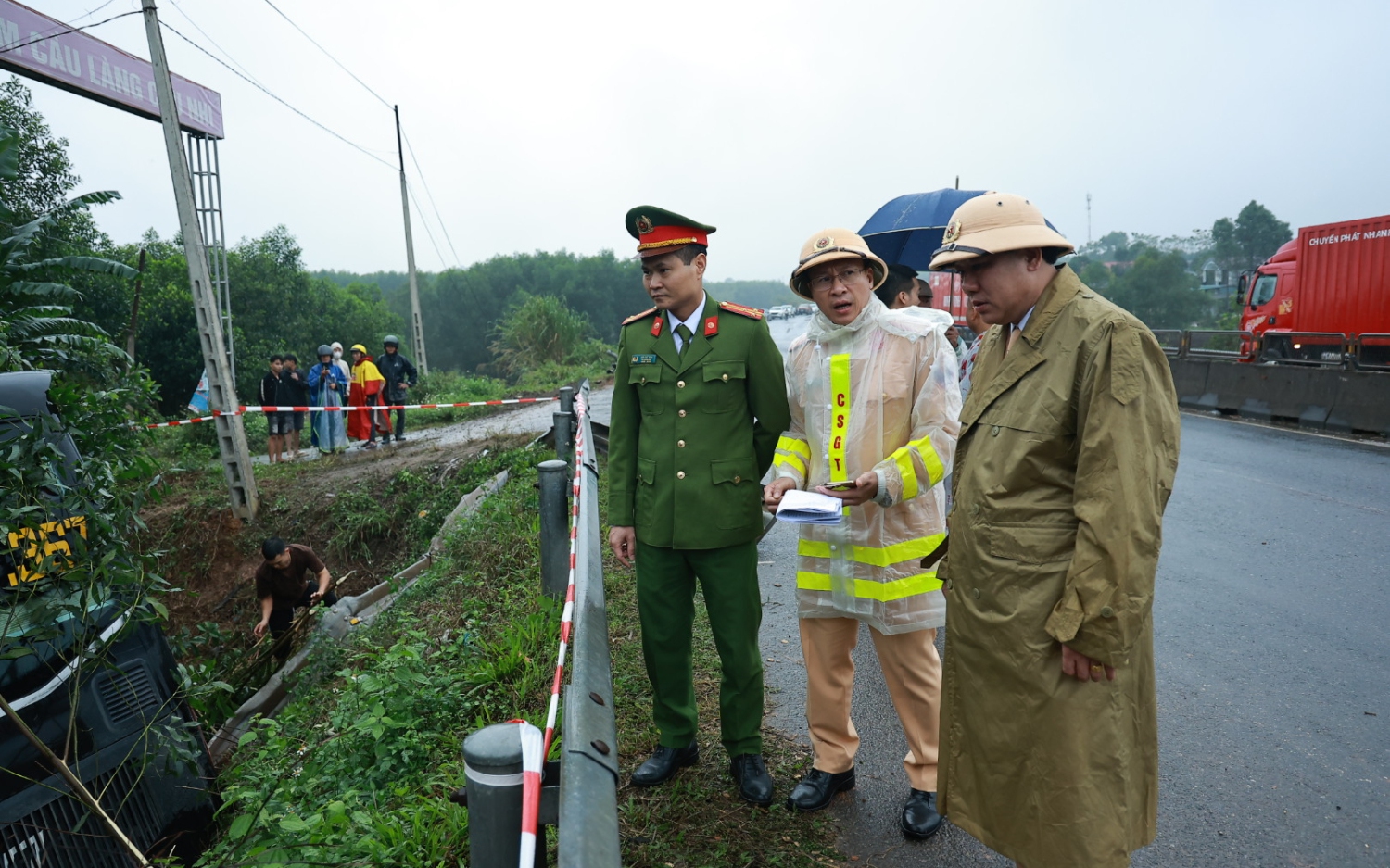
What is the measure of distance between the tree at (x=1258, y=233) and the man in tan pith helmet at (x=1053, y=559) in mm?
80061

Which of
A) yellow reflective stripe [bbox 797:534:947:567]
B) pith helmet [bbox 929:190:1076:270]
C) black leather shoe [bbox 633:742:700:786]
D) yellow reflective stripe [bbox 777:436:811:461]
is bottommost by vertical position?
black leather shoe [bbox 633:742:700:786]

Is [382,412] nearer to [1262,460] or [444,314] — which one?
[1262,460]

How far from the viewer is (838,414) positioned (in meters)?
2.96

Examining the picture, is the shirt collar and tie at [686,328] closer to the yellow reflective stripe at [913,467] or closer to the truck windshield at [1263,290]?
the yellow reflective stripe at [913,467]

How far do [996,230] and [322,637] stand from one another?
4.96 meters

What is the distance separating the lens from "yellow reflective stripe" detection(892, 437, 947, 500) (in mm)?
2678

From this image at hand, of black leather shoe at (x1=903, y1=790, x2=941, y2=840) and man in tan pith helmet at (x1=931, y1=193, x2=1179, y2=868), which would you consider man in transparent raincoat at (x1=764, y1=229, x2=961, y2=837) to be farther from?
man in tan pith helmet at (x1=931, y1=193, x2=1179, y2=868)

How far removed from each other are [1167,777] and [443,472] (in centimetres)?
886

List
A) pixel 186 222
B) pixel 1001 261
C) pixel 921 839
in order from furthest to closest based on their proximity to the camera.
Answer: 1. pixel 186 222
2. pixel 921 839
3. pixel 1001 261

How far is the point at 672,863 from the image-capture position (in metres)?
2.64

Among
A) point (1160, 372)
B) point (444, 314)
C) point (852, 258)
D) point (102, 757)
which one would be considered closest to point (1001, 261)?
point (1160, 372)

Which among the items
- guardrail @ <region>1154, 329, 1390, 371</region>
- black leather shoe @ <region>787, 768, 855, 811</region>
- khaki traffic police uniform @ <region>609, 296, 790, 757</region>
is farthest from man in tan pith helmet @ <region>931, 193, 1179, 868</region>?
guardrail @ <region>1154, 329, 1390, 371</region>

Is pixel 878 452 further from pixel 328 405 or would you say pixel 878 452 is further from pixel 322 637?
pixel 328 405

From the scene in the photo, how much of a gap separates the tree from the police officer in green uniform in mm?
79615
